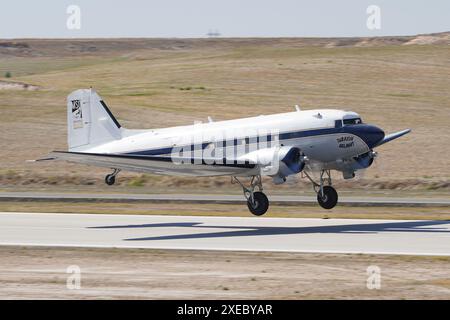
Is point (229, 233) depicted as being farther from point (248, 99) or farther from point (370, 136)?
point (248, 99)

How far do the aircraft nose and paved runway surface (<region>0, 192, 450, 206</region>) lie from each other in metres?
8.74

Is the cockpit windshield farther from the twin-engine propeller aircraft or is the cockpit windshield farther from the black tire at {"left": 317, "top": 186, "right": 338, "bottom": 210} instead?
the black tire at {"left": 317, "top": 186, "right": 338, "bottom": 210}

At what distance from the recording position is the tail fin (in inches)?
1564

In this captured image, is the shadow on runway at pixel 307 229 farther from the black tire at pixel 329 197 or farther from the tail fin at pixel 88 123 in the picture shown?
the tail fin at pixel 88 123

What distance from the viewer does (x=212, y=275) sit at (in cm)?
2316

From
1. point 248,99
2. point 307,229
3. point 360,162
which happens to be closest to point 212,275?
point 307,229

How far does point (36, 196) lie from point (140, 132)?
12268mm

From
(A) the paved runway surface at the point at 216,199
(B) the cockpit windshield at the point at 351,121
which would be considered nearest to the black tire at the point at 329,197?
(B) the cockpit windshield at the point at 351,121

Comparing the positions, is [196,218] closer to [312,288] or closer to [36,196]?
[36,196]

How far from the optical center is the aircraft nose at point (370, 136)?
35500 millimetres

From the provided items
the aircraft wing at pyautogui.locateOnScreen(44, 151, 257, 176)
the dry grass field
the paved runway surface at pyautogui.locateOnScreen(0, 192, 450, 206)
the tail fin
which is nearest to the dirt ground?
the aircraft wing at pyautogui.locateOnScreen(44, 151, 257, 176)

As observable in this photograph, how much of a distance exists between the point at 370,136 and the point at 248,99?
51.5 metres

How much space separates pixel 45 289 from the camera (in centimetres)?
2108

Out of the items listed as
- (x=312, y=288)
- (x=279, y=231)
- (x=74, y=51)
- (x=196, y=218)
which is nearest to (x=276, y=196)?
(x=196, y=218)
